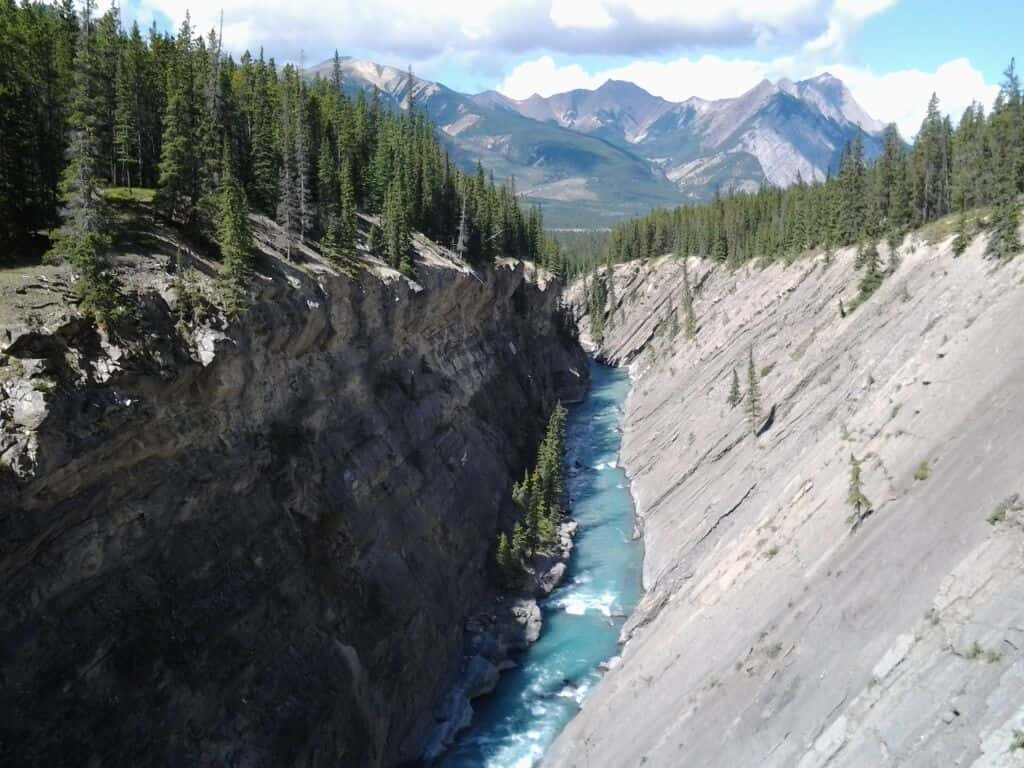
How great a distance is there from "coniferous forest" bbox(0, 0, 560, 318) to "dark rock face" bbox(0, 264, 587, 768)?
10.7 feet

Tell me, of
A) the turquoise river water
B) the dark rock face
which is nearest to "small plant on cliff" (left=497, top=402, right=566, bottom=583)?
the dark rock face

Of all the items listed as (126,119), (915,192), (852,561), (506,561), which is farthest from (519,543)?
(915,192)

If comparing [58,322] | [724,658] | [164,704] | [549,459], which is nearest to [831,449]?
[724,658]

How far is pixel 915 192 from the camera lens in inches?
2985

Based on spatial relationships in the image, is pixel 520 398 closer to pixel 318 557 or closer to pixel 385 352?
pixel 385 352

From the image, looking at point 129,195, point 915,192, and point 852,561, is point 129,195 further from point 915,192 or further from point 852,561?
point 915,192

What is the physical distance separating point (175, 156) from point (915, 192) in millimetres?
71702

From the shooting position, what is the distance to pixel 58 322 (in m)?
21.8

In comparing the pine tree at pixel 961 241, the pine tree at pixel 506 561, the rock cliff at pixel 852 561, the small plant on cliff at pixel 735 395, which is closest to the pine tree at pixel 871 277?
the rock cliff at pixel 852 561

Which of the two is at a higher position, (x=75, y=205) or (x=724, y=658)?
(x=75, y=205)

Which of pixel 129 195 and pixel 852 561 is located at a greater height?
pixel 129 195

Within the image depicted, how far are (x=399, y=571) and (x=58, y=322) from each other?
1838cm

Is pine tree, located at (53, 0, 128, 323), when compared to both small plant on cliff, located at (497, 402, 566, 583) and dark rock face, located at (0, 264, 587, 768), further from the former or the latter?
small plant on cliff, located at (497, 402, 566, 583)

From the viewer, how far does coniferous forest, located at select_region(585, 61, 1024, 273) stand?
63.2m
